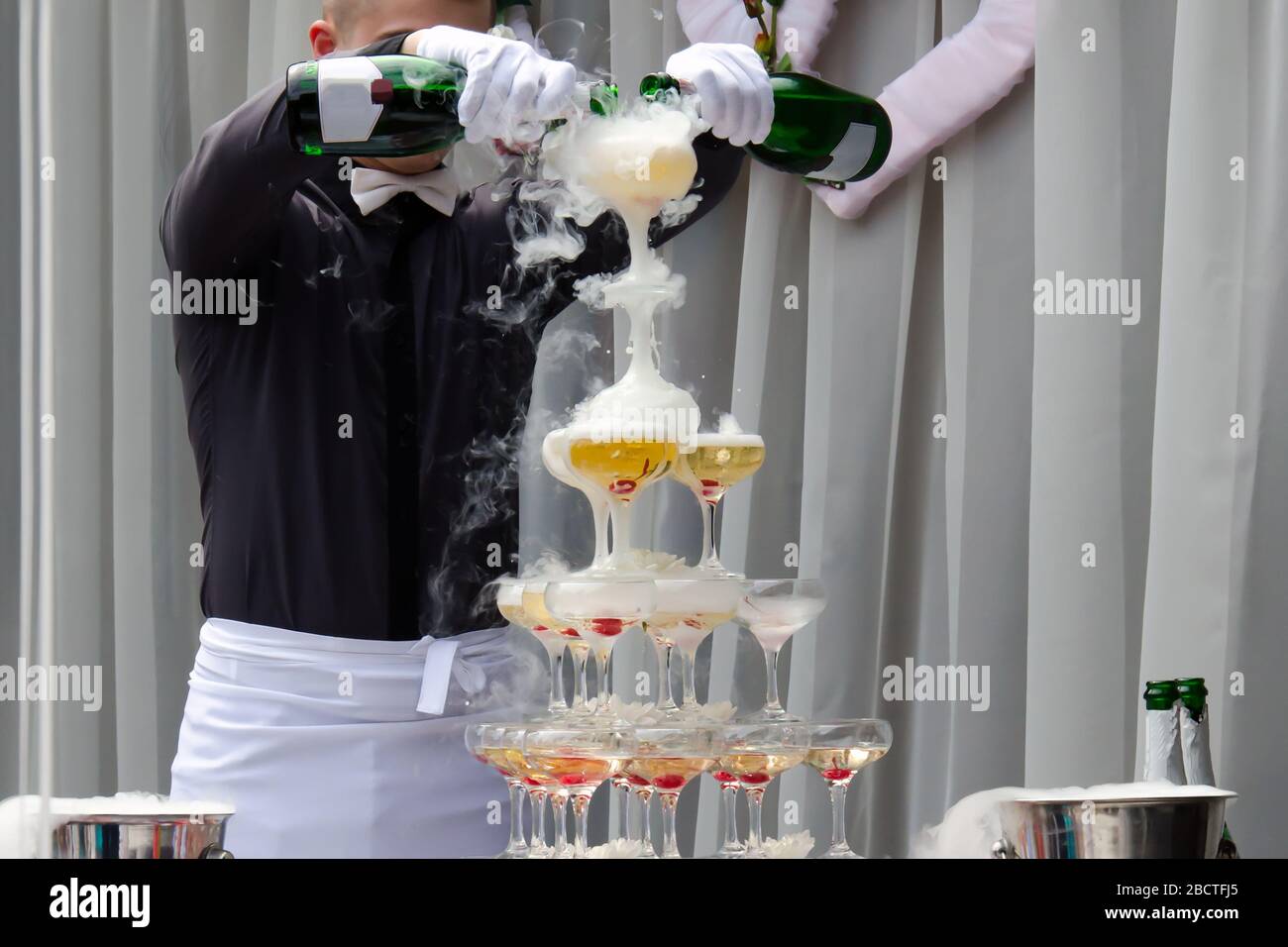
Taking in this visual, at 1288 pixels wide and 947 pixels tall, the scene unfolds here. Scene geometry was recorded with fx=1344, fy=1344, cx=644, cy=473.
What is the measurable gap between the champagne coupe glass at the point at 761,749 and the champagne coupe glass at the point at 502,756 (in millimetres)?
156

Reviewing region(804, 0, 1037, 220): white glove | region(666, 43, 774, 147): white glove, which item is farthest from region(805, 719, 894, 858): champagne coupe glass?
region(804, 0, 1037, 220): white glove

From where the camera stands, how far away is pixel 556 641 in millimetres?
1147

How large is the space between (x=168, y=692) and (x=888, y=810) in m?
1.32

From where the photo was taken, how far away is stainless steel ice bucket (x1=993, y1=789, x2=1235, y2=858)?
0.96 m

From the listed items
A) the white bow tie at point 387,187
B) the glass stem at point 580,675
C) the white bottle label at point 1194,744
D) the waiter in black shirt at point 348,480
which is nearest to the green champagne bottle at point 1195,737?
the white bottle label at point 1194,744

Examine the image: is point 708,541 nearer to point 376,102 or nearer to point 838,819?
point 838,819

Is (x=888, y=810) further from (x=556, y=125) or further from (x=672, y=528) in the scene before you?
(x=556, y=125)

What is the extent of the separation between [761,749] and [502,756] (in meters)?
0.19

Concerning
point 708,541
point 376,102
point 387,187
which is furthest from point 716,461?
point 387,187

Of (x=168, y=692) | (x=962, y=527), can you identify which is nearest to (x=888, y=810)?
(x=962, y=527)

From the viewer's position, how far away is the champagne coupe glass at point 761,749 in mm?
987

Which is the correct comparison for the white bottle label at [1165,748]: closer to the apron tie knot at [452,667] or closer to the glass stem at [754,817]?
the glass stem at [754,817]

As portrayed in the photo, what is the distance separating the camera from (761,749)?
99cm
